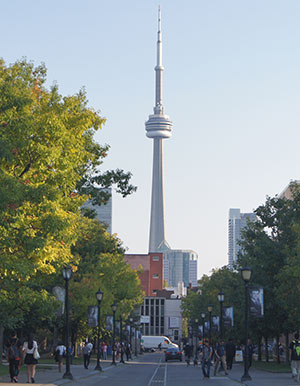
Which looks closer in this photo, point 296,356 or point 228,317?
point 296,356

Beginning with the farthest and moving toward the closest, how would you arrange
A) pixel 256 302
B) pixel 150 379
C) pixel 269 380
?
pixel 256 302
pixel 150 379
pixel 269 380

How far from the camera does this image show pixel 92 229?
64.9 meters

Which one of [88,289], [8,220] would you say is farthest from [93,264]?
[8,220]

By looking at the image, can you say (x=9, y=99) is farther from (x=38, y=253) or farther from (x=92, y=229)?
(x=92, y=229)

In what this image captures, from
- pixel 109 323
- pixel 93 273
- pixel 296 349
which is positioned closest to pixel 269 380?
pixel 296 349

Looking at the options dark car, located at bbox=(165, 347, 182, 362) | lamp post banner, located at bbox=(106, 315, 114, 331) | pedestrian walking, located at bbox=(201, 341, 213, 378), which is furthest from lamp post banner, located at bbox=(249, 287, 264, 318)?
dark car, located at bbox=(165, 347, 182, 362)

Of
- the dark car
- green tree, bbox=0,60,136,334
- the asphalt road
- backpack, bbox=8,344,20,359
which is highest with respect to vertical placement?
green tree, bbox=0,60,136,334

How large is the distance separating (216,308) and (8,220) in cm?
6895

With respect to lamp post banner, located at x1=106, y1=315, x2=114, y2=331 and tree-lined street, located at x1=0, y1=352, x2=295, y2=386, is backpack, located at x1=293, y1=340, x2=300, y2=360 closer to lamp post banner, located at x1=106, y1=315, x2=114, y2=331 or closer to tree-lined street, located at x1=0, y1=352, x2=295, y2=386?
tree-lined street, located at x1=0, y1=352, x2=295, y2=386

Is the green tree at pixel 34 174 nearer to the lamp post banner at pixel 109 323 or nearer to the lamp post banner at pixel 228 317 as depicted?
the lamp post banner at pixel 228 317

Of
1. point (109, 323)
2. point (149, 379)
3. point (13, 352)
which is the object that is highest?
point (109, 323)

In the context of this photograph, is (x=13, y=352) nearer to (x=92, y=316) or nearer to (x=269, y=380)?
(x=269, y=380)

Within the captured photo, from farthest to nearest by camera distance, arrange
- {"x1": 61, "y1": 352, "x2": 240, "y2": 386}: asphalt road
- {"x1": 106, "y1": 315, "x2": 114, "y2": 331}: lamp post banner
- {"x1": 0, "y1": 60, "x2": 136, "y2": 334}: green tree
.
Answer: {"x1": 106, "y1": 315, "x2": 114, "y2": 331}: lamp post banner → {"x1": 61, "y1": 352, "x2": 240, "y2": 386}: asphalt road → {"x1": 0, "y1": 60, "x2": 136, "y2": 334}: green tree

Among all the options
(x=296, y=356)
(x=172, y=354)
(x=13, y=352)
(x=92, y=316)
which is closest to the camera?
(x=13, y=352)
